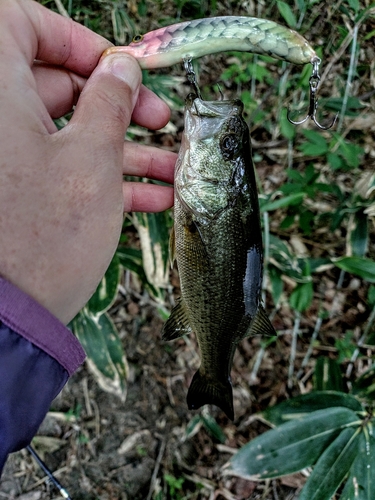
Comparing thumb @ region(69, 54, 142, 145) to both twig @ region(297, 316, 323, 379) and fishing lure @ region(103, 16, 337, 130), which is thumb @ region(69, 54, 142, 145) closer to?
fishing lure @ region(103, 16, 337, 130)

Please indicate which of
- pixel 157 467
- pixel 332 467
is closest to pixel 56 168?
pixel 332 467

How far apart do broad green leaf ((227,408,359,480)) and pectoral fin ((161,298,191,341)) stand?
27.5 inches

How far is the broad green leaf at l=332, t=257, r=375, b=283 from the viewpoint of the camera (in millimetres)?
2160

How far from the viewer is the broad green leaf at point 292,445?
78.4 inches

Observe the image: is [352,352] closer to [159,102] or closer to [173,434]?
[173,434]

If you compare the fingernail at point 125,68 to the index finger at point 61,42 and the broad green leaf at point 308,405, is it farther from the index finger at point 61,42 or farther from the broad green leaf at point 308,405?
the broad green leaf at point 308,405

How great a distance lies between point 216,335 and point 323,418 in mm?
671

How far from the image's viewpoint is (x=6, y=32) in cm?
136

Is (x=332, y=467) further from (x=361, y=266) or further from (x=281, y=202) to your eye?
(x=281, y=202)

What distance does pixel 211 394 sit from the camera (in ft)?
6.28

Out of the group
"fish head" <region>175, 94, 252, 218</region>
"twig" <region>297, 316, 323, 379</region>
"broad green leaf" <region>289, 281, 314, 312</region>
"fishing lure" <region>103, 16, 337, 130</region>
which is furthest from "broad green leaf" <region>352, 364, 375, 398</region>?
"fishing lure" <region>103, 16, 337, 130</region>

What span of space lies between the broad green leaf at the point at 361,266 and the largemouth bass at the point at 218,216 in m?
0.71

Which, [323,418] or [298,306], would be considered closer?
[323,418]

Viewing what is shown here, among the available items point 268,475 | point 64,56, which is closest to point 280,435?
point 268,475
